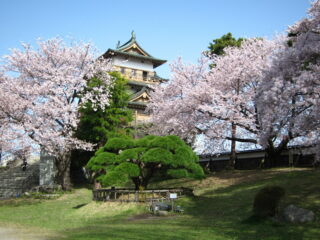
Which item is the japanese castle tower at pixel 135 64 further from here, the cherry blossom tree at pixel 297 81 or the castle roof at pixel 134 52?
the cherry blossom tree at pixel 297 81

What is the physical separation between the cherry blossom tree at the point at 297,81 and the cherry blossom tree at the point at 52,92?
47.8 feet

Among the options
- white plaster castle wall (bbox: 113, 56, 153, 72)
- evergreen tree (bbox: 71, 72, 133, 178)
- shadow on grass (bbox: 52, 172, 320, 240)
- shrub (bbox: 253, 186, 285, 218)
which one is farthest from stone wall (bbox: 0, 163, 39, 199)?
shrub (bbox: 253, 186, 285, 218)

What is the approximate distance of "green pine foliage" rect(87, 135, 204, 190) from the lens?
18.7m

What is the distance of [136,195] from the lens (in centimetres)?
1883

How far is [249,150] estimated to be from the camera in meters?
29.6

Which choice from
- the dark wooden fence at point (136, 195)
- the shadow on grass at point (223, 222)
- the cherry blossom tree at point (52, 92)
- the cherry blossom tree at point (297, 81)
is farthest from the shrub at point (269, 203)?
the cherry blossom tree at point (52, 92)

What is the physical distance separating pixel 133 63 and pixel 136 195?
29.6 m

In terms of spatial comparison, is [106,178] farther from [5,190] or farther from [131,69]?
[131,69]

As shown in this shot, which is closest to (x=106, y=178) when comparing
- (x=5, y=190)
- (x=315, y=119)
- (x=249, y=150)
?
(x=315, y=119)

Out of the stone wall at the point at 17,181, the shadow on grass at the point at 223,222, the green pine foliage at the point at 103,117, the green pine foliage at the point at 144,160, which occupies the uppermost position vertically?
the green pine foliage at the point at 103,117

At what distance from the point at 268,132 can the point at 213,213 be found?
5.82 m

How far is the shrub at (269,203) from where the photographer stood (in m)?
13.0

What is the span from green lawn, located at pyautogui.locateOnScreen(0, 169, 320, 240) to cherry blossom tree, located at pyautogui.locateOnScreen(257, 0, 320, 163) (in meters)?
3.66

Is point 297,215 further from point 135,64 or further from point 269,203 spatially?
point 135,64
